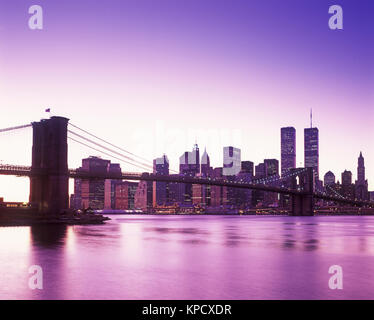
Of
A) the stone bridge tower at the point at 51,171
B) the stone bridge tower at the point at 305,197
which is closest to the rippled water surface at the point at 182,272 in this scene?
the stone bridge tower at the point at 51,171

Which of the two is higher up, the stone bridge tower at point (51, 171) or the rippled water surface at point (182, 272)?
the stone bridge tower at point (51, 171)

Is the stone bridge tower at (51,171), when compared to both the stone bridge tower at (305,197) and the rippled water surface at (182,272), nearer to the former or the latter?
the rippled water surface at (182,272)

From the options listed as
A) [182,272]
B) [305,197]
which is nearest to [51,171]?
[182,272]

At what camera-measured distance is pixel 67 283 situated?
20.1 meters

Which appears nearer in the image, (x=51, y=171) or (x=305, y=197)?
(x=51, y=171)

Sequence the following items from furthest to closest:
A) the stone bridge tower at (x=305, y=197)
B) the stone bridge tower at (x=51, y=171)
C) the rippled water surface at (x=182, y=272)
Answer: the stone bridge tower at (x=305, y=197)
the stone bridge tower at (x=51, y=171)
the rippled water surface at (x=182, y=272)

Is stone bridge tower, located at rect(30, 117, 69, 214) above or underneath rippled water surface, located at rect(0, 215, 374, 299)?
above

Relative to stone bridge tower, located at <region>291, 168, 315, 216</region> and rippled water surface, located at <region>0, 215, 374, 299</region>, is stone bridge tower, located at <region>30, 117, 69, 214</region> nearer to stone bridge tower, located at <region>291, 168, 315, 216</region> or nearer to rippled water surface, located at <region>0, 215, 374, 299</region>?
rippled water surface, located at <region>0, 215, 374, 299</region>

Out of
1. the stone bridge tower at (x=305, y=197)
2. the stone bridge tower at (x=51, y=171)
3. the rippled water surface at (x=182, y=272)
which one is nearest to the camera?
the rippled water surface at (x=182, y=272)

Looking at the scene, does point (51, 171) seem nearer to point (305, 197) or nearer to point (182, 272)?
point (182, 272)

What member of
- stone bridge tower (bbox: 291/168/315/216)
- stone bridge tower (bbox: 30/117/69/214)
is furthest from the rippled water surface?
stone bridge tower (bbox: 291/168/315/216)
